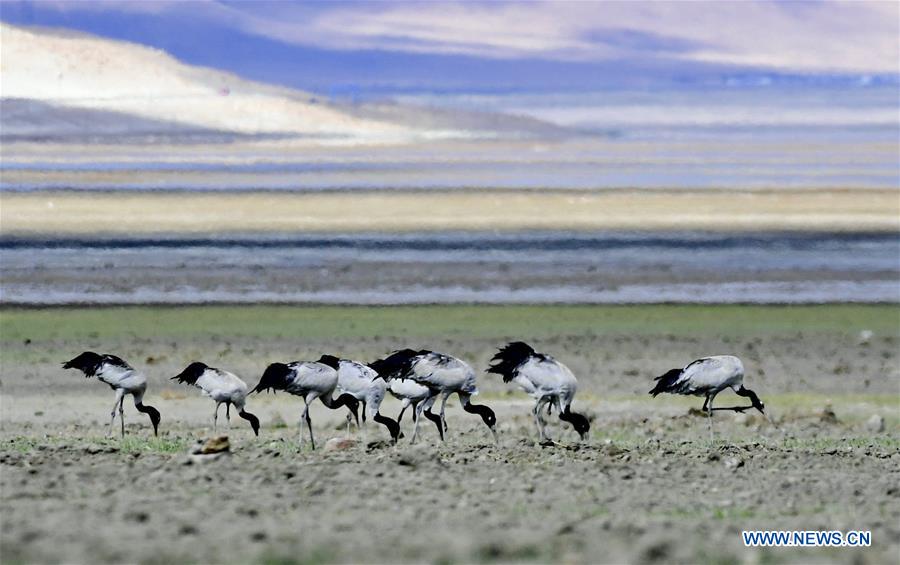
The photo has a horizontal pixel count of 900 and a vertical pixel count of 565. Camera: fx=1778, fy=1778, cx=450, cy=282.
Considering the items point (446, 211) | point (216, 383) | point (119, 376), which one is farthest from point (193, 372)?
point (446, 211)

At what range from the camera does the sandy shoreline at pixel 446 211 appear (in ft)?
115

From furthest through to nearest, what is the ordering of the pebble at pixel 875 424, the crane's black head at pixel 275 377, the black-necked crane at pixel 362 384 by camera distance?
1. the pebble at pixel 875 424
2. the black-necked crane at pixel 362 384
3. the crane's black head at pixel 275 377

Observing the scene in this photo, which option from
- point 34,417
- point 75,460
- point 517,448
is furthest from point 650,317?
point 75,460

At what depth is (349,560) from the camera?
9.09 meters

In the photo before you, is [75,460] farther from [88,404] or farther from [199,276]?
[199,276]

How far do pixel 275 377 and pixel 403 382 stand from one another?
4.34ft

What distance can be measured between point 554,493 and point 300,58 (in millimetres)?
177998

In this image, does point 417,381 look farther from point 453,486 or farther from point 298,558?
point 298,558

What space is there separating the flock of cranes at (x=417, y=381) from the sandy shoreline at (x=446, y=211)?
1821 cm

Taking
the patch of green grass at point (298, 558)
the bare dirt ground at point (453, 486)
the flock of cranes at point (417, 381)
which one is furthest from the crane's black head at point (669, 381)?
the patch of green grass at point (298, 558)

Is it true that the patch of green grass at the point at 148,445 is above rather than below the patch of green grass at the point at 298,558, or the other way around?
below

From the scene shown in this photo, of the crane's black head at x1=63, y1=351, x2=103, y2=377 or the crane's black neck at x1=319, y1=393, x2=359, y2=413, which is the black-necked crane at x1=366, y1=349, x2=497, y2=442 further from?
the crane's black head at x1=63, y1=351, x2=103, y2=377

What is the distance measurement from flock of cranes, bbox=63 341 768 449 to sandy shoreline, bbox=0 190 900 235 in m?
18.2

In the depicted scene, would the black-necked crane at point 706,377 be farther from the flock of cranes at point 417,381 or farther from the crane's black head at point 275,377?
the crane's black head at point 275,377
